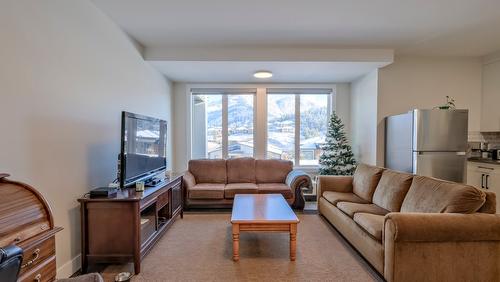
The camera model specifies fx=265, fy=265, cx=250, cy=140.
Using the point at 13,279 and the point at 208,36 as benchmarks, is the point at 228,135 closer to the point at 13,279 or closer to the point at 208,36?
the point at 208,36

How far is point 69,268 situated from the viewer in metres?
2.32

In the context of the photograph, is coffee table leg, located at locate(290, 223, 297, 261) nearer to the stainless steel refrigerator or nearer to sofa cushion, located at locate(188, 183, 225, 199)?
sofa cushion, located at locate(188, 183, 225, 199)

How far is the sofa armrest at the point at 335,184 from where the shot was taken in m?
4.00

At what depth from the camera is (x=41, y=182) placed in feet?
6.69

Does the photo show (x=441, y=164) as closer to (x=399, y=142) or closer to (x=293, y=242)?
(x=399, y=142)

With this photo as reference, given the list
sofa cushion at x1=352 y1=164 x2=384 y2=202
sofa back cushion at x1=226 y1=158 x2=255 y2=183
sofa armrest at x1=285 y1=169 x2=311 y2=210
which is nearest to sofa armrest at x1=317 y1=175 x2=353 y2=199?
sofa cushion at x1=352 y1=164 x2=384 y2=202

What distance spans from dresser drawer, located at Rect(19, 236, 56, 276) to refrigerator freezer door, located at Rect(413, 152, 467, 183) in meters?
4.14

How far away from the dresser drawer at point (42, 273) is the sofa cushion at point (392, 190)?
2.97 meters

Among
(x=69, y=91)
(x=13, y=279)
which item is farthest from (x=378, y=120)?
(x=13, y=279)

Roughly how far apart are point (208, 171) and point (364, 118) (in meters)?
3.07

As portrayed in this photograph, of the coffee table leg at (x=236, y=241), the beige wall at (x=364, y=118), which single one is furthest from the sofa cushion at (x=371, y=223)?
the beige wall at (x=364, y=118)

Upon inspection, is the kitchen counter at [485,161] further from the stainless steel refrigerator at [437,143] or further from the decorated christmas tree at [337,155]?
the decorated christmas tree at [337,155]

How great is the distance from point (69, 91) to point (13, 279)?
180 centimetres

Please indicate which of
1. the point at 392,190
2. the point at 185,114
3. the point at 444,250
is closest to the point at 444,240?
the point at 444,250
